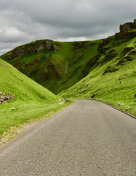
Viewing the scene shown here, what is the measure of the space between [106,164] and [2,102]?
28491 millimetres

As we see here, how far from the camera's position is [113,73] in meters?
100

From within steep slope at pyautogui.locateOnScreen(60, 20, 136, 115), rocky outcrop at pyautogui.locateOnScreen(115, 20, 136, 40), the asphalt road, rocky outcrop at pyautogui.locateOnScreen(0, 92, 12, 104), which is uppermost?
rocky outcrop at pyautogui.locateOnScreen(115, 20, 136, 40)

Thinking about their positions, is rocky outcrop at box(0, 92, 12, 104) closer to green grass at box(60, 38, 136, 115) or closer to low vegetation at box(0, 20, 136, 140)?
low vegetation at box(0, 20, 136, 140)

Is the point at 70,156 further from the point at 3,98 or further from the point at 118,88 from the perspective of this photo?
the point at 118,88

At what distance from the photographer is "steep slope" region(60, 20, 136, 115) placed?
2677 inches

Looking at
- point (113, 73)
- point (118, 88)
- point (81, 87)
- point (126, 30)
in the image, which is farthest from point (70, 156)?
point (126, 30)

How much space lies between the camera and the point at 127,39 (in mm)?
161875

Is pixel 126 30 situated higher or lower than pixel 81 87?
higher

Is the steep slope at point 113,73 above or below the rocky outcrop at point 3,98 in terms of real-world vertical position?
above

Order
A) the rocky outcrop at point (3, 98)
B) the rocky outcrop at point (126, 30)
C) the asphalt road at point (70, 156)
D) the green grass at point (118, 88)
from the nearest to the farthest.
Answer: the asphalt road at point (70, 156)
the rocky outcrop at point (3, 98)
the green grass at point (118, 88)
the rocky outcrop at point (126, 30)

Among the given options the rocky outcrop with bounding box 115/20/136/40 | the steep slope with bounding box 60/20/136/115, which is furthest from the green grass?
the rocky outcrop with bounding box 115/20/136/40

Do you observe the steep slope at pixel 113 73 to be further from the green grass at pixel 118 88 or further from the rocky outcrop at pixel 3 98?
the rocky outcrop at pixel 3 98

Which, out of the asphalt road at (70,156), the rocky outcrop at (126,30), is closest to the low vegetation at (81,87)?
the rocky outcrop at (126,30)

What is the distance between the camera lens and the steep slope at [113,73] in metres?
68.0
